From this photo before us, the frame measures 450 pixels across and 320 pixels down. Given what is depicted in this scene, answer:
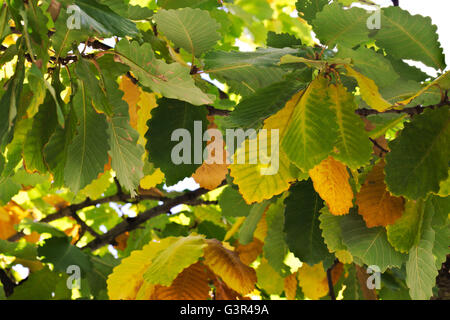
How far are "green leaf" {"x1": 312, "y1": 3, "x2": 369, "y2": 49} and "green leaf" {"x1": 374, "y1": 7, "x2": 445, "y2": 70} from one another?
1.7 inches

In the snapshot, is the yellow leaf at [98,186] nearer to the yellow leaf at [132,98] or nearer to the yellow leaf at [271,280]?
the yellow leaf at [132,98]

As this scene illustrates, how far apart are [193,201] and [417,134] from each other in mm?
1133

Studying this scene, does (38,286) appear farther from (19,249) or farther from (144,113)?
(144,113)

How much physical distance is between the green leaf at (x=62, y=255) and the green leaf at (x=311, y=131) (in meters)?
0.85

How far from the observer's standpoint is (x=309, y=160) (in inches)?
25.4

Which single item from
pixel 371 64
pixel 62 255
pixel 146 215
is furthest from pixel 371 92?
pixel 146 215

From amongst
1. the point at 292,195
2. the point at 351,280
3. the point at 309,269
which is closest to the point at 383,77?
the point at 292,195

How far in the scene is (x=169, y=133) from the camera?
0.82m

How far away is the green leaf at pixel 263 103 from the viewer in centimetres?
68

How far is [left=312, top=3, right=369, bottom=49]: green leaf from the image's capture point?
2.34 ft

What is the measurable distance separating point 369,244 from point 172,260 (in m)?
0.35

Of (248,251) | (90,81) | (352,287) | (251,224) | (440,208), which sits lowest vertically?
(352,287)

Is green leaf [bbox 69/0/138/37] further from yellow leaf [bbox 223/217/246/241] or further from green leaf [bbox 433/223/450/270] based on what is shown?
yellow leaf [bbox 223/217/246/241]

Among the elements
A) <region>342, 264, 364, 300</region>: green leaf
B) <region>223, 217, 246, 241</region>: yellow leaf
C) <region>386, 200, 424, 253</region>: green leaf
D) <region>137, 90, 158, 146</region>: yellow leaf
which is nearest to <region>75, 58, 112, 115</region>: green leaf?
<region>137, 90, 158, 146</region>: yellow leaf
